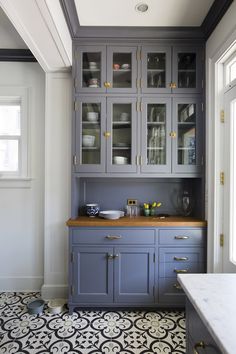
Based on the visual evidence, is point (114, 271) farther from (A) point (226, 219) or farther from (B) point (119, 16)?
(B) point (119, 16)

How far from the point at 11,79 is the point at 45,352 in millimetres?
2751

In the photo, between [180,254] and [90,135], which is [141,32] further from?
[180,254]

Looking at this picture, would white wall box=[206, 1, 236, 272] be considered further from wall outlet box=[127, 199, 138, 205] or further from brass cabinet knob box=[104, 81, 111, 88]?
brass cabinet knob box=[104, 81, 111, 88]

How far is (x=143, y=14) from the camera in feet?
6.35

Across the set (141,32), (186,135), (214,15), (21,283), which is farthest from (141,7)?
(21,283)

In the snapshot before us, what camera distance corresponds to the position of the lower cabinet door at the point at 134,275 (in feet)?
6.84

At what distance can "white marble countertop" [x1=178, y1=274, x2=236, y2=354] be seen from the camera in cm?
64

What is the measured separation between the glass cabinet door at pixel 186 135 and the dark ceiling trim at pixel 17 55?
5.70ft

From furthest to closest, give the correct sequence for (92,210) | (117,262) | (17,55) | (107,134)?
(17,55), (92,210), (107,134), (117,262)

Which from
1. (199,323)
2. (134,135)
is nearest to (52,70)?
(134,135)

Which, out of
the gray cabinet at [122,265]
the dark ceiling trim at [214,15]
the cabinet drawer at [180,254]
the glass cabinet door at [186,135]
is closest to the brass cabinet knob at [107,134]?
the glass cabinet door at [186,135]

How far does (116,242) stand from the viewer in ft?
6.84

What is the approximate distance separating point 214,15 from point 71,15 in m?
1.25

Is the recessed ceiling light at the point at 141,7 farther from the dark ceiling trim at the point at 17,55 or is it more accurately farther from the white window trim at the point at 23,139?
the white window trim at the point at 23,139
